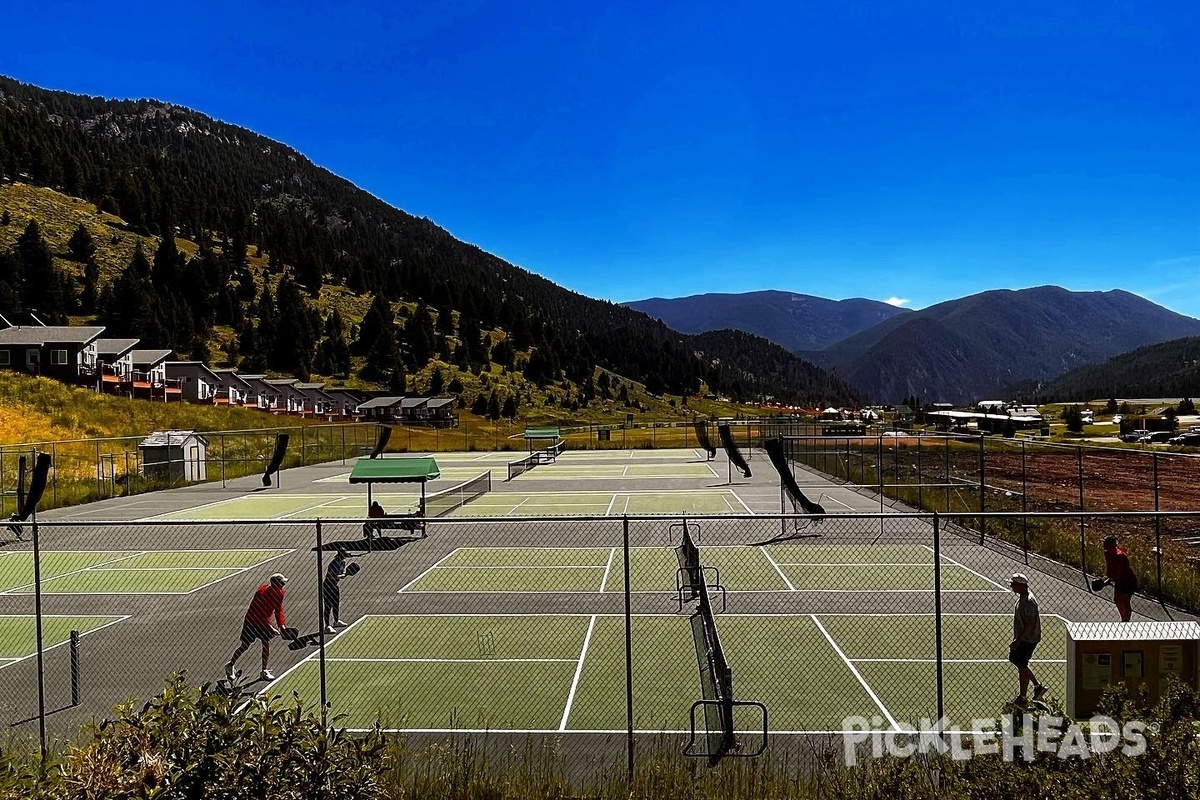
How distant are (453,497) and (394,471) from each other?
1043 centimetres

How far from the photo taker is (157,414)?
59.9 meters

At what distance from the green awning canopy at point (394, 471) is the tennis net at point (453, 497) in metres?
3.32

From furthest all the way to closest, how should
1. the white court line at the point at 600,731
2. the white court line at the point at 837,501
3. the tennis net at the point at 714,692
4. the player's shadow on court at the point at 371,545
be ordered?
the white court line at the point at 837,501 → the player's shadow on court at the point at 371,545 → the white court line at the point at 600,731 → the tennis net at the point at 714,692

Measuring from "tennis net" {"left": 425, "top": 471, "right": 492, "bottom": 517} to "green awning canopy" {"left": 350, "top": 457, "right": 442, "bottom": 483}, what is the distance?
3.32 metres

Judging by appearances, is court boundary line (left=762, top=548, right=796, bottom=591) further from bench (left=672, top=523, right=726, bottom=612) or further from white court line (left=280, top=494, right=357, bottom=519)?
white court line (left=280, top=494, right=357, bottom=519)

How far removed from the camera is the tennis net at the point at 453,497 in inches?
1169

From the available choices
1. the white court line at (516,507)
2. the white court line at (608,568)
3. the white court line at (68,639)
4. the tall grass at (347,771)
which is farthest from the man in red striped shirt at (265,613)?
the white court line at (516,507)

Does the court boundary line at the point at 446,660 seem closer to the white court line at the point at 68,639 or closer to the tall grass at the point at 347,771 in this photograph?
the white court line at the point at 68,639

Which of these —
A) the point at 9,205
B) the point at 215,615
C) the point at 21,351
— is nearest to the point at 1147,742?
the point at 215,615

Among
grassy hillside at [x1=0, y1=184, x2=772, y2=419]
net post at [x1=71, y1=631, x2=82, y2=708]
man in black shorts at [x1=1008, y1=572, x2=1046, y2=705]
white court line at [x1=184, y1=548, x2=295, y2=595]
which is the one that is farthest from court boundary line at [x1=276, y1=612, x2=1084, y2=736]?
grassy hillside at [x1=0, y1=184, x2=772, y2=419]

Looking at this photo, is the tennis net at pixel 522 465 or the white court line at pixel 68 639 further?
the tennis net at pixel 522 465

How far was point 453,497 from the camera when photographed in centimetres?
3384

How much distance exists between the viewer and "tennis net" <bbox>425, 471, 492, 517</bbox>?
29.7m

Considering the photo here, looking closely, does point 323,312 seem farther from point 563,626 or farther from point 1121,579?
point 1121,579
